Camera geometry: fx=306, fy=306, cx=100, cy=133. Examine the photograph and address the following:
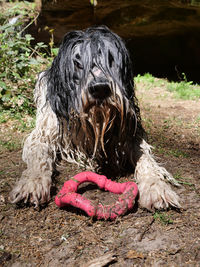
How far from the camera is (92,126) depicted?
2506 mm

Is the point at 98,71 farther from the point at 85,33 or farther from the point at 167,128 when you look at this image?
the point at 167,128

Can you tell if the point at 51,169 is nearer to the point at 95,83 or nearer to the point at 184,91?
the point at 95,83

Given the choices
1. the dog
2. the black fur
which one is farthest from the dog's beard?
the black fur

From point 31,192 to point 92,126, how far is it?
2.32 ft

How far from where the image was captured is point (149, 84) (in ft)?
20.1

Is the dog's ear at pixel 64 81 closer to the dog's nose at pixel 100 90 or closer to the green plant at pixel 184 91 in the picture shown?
the dog's nose at pixel 100 90

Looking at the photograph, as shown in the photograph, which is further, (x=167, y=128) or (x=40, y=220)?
(x=167, y=128)

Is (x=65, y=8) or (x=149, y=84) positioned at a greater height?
(x=65, y=8)

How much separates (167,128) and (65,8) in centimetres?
421

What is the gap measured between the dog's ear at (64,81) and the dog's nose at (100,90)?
247 millimetres

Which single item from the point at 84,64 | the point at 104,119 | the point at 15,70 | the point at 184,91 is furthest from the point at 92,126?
the point at 184,91

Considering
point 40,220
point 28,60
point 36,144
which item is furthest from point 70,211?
point 28,60

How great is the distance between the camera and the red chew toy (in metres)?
2.12

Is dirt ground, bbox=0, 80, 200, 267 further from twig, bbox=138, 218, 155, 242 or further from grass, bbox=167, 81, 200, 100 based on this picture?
grass, bbox=167, 81, 200, 100
